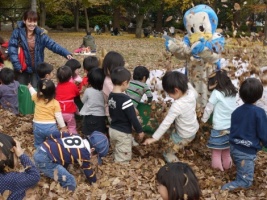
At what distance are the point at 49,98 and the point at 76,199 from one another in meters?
1.52

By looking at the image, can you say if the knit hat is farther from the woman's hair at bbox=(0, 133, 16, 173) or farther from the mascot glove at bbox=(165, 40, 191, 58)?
the mascot glove at bbox=(165, 40, 191, 58)

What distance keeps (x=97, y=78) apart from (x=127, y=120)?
2.53 ft

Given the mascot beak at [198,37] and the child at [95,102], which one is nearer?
the child at [95,102]

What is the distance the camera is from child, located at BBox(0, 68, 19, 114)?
6332 mm

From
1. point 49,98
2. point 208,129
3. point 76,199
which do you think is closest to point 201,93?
point 208,129

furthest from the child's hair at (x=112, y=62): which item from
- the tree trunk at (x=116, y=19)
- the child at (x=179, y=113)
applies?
the tree trunk at (x=116, y=19)

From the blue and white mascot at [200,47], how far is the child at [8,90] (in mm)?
2607

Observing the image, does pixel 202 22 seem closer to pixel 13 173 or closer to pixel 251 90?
pixel 251 90

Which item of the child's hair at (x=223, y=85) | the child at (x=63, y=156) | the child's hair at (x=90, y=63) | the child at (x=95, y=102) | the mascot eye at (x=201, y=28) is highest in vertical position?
the mascot eye at (x=201, y=28)

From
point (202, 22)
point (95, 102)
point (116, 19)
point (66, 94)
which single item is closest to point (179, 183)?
point (95, 102)

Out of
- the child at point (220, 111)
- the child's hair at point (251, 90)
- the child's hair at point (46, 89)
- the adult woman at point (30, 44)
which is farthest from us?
the adult woman at point (30, 44)

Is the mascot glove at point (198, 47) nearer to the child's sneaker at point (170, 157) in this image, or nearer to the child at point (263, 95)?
the child at point (263, 95)

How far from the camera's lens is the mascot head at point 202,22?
5.64m

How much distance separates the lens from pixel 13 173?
3.16 m
